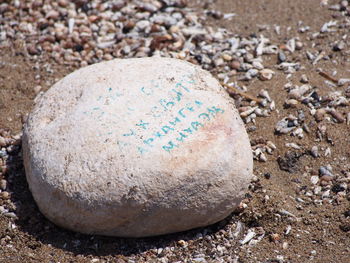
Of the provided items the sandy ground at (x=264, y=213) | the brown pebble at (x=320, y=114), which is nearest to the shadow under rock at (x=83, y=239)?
the sandy ground at (x=264, y=213)

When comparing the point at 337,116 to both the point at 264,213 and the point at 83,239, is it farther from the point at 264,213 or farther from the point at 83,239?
the point at 83,239

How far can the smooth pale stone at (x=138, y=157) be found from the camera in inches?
138

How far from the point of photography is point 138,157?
11.6 ft

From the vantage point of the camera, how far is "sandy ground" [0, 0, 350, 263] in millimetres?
3680

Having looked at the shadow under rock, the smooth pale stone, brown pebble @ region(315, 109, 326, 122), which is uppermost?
the smooth pale stone

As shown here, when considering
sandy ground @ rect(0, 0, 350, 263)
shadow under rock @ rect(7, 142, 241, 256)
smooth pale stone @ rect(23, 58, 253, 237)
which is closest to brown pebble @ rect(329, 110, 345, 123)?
sandy ground @ rect(0, 0, 350, 263)

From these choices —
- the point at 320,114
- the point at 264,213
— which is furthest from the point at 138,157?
the point at 320,114

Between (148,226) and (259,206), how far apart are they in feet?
2.54

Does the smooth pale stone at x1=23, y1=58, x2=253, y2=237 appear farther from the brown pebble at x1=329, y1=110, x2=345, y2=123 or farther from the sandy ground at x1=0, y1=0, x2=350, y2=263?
the brown pebble at x1=329, y1=110, x2=345, y2=123

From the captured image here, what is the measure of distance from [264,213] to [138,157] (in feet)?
3.08

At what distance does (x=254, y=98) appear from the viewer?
15.3 ft

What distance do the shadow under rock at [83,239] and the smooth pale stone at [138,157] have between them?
0.08 metres

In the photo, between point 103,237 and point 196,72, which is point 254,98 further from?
point 103,237

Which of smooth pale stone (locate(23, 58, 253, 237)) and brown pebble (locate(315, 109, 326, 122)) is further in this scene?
brown pebble (locate(315, 109, 326, 122))
